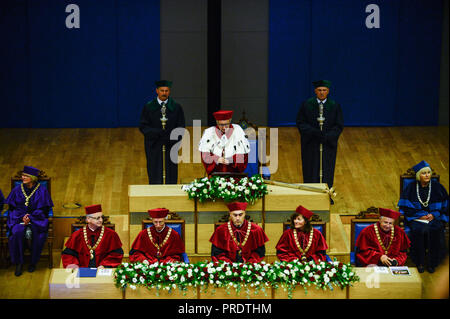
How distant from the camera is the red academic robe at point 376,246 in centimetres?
804


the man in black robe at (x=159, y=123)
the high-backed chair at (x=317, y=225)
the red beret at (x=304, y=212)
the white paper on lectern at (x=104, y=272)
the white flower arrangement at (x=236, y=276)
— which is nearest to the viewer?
the white flower arrangement at (x=236, y=276)

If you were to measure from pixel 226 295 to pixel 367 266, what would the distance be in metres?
1.59

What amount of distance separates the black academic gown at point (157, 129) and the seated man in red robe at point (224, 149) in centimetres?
90

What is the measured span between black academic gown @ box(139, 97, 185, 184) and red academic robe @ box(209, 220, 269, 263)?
229 centimetres

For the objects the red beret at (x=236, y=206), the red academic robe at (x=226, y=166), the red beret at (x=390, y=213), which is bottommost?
the red beret at (x=390, y=213)

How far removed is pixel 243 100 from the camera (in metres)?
13.2

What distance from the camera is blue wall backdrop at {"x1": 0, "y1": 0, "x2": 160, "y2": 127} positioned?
42.1ft

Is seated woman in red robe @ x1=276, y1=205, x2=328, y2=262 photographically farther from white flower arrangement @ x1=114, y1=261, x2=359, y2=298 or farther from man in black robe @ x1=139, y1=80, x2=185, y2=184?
man in black robe @ x1=139, y1=80, x2=185, y2=184

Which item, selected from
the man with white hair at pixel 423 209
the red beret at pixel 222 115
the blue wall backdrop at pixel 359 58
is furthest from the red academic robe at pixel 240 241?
the blue wall backdrop at pixel 359 58

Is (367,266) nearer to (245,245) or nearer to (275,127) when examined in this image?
(245,245)

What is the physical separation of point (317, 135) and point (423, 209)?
1660mm

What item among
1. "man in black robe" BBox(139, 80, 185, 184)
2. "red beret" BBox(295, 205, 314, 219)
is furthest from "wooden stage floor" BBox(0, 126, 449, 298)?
"red beret" BBox(295, 205, 314, 219)

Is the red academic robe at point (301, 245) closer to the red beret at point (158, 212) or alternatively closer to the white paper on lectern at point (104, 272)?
the red beret at point (158, 212)

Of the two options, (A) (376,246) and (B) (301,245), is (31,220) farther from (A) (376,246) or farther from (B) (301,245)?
(A) (376,246)
